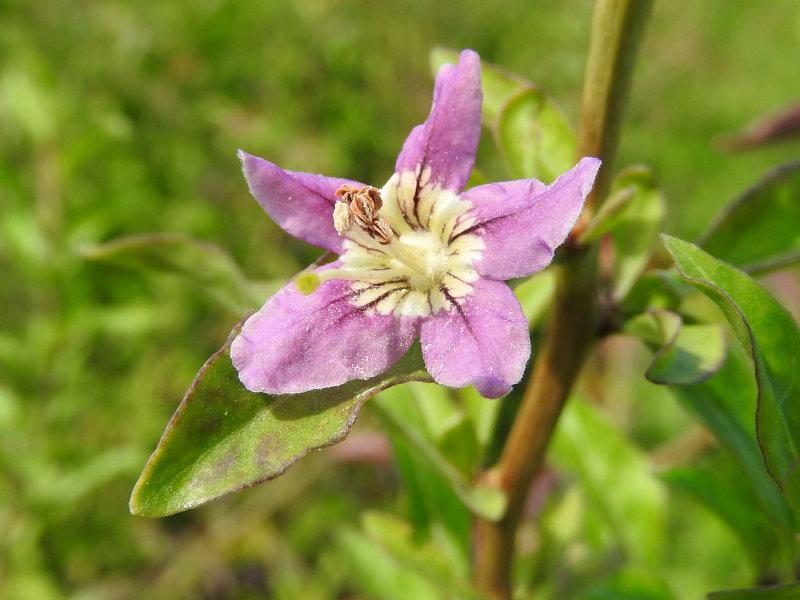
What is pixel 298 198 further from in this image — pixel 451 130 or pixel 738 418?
pixel 738 418

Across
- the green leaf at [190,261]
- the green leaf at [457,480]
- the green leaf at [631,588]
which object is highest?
the green leaf at [190,261]

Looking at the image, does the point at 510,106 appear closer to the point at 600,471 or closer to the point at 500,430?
the point at 500,430

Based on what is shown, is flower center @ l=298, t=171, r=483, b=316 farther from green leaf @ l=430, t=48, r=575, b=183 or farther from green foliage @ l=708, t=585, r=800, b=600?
green foliage @ l=708, t=585, r=800, b=600

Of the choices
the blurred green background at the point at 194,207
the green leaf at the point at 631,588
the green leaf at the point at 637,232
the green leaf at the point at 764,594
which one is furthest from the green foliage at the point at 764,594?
the blurred green background at the point at 194,207

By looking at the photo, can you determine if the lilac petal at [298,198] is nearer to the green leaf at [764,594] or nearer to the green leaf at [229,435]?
the green leaf at [229,435]

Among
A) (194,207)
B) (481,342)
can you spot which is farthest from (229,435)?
(194,207)

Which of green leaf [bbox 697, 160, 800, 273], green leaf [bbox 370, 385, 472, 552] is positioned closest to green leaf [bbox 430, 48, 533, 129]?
green leaf [bbox 697, 160, 800, 273]

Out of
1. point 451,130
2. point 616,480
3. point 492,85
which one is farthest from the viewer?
point 616,480
